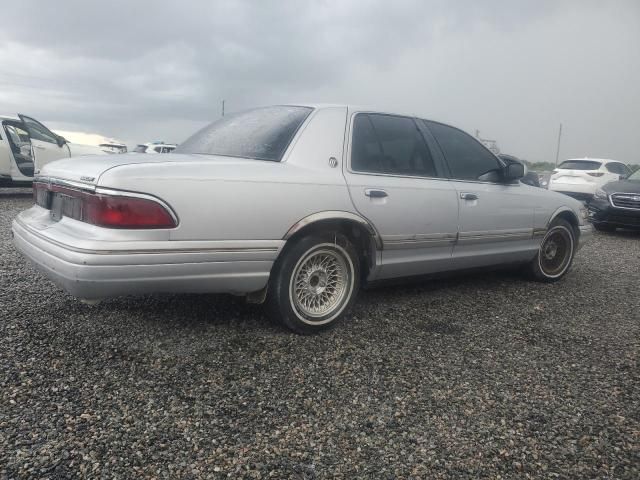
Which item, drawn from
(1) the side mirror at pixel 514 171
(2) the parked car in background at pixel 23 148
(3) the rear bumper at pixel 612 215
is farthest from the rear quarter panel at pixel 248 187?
(2) the parked car in background at pixel 23 148

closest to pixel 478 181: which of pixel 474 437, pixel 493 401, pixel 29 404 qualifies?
pixel 493 401

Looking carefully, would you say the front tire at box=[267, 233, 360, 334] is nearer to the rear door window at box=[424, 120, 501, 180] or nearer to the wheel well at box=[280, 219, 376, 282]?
the wheel well at box=[280, 219, 376, 282]

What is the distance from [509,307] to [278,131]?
230cm

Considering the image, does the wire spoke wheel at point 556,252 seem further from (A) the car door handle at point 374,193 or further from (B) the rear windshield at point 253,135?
(B) the rear windshield at point 253,135

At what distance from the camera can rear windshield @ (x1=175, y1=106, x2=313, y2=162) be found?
317 centimetres

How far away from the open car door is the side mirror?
9112 millimetres

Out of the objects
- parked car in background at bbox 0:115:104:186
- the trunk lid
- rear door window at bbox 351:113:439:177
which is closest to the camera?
the trunk lid

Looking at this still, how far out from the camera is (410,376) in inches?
105

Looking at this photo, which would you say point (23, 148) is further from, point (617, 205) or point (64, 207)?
point (617, 205)

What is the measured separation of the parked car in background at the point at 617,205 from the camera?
29.2ft

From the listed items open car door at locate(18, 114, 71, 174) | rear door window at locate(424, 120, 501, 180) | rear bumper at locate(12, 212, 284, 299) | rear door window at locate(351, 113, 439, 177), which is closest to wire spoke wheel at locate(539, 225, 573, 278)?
rear door window at locate(424, 120, 501, 180)

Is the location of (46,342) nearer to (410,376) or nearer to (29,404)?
(29,404)

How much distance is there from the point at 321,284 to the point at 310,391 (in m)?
0.91

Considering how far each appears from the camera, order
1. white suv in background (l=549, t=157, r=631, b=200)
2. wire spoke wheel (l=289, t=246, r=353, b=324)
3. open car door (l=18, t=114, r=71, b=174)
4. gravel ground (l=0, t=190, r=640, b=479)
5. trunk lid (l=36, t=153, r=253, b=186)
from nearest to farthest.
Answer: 1. gravel ground (l=0, t=190, r=640, b=479)
2. trunk lid (l=36, t=153, r=253, b=186)
3. wire spoke wheel (l=289, t=246, r=353, b=324)
4. open car door (l=18, t=114, r=71, b=174)
5. white suv in background (l=549, t=157, r=631, b=200)
